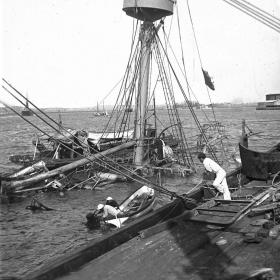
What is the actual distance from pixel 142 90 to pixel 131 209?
30.1 ft

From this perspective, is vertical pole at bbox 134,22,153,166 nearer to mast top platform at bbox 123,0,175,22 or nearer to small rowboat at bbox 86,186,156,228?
mast top platform at bbox 123,0,175,22

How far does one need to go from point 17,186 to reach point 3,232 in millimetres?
4175

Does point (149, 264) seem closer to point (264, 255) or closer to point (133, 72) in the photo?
point (264, 255)

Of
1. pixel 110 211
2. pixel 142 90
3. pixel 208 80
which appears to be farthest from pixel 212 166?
pixel 208 80

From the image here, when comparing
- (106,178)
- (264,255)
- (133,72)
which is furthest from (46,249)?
(133,72)

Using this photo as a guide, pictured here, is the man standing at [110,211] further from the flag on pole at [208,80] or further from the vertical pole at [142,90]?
the flag on pole at [208,80]

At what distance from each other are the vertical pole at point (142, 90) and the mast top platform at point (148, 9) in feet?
1.76

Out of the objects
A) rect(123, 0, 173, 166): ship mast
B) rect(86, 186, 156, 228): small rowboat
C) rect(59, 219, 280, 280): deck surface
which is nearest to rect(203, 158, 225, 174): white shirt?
rect(59, 219, 280, 280): deck surface

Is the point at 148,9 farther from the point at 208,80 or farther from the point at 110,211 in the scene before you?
the point at 110,211

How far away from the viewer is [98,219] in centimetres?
1386

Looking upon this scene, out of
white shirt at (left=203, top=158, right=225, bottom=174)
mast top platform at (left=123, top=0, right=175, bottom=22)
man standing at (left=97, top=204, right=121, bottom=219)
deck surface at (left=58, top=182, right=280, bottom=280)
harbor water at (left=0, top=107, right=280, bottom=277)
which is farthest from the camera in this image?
mast top platform at (left=123, top=0, right=175, bottom=22)

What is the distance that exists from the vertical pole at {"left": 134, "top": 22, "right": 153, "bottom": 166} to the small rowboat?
6157 millimetres

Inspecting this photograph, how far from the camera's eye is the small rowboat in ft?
42.1

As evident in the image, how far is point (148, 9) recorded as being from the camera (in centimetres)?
2031
